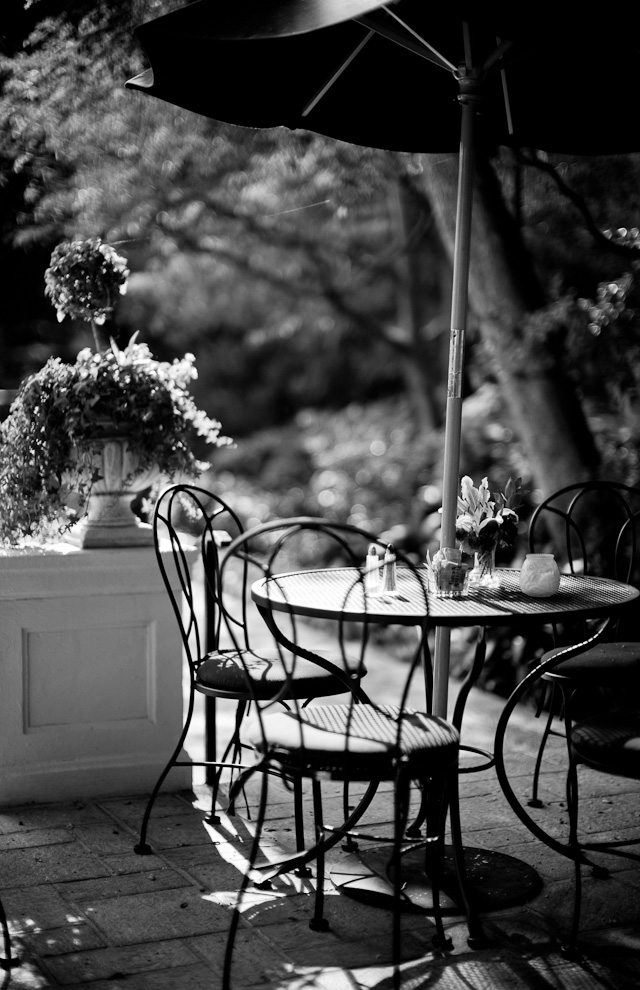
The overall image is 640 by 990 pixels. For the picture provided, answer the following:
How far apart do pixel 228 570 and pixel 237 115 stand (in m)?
5.96

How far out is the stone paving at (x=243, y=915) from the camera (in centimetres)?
261

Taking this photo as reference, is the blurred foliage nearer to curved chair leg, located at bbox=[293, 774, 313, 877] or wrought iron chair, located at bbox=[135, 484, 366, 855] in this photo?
wrought iron chair, located at bbox=[135, 484, 366, 855]

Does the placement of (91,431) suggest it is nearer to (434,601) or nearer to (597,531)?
(434,601)

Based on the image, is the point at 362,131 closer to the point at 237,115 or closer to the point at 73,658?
the point at 237,115

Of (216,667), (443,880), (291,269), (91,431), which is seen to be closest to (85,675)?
(216,667)

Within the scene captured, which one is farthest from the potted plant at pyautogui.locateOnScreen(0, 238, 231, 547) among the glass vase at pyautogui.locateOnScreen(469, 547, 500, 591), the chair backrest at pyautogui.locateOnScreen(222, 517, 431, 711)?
the glass vase at pyautogui.locateOnScreen(469, 547, 500, 591)

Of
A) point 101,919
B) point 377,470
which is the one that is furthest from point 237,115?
point 377,470

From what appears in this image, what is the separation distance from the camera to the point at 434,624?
8.79 ft

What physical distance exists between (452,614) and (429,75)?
2.07 metres

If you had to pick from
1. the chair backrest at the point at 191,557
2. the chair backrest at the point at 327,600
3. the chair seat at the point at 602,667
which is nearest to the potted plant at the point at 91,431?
the chair backrest at the point at 191,557

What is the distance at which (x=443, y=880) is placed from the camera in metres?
3.11

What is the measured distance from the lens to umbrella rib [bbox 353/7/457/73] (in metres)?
3.04

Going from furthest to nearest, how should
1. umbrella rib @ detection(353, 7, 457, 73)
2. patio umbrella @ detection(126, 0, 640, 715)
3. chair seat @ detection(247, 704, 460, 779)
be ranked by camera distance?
umbrella rib @ detection(353, 7, 457, 73), patio umbrella @ detection(126, 0, 640, 715), chair seat @ detection(247, 704, 460, 779)

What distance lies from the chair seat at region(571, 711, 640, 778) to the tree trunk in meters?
2.81
